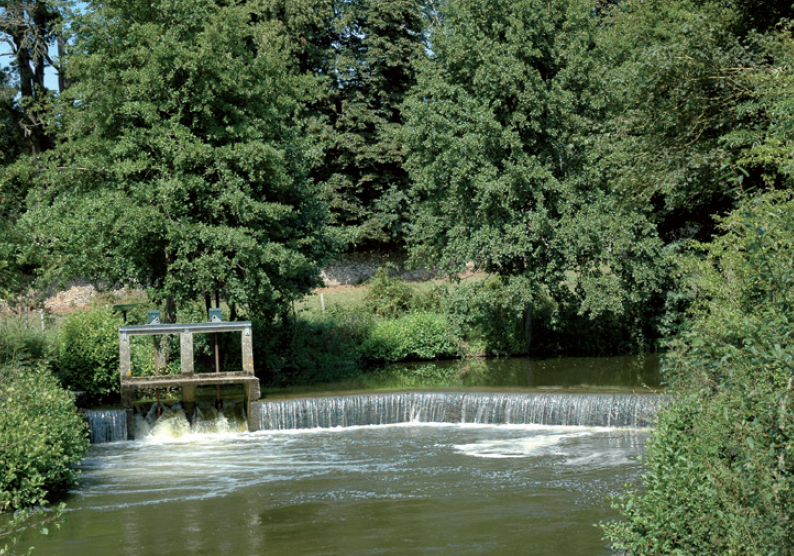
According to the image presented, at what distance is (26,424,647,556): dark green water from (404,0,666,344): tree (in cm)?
829

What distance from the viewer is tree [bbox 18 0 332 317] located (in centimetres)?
1947

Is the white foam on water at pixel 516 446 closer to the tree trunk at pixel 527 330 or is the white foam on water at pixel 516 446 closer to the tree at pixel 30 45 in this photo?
the tree trunk at pixel 527 330

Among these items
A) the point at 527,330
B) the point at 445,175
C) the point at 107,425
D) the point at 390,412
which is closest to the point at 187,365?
the point at 107,425

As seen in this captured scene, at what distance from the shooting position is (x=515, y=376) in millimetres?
22625

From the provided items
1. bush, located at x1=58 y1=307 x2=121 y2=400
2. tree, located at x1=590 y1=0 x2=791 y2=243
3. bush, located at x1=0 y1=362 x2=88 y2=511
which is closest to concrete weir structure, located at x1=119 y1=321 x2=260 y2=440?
bush, located at x1=58 y1=307 x2=121 y2=400

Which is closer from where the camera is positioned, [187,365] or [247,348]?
[187,365]

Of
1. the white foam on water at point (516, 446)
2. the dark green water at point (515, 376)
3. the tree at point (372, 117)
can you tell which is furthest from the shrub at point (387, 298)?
the white foam on water at point (516, 446)

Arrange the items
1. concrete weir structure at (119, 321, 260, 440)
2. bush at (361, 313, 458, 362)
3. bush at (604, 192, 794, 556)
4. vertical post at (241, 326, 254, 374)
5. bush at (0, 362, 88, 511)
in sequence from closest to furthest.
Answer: bush at (604, 192, 794, 556) < bush at (0, 362, 88, 511) < concrete weir structure at (119, 321, 260, 440) < vertical post at (241, 326, 254, 374) < bush at (361, 313, 458, 362)

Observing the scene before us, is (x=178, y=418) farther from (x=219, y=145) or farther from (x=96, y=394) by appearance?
(x=219, y=145)

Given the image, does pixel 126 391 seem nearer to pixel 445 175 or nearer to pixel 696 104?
pixel 445 175

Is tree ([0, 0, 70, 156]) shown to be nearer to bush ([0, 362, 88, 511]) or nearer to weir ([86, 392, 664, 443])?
weir ([86, 392, 664, 443])

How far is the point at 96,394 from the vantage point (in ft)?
68.7

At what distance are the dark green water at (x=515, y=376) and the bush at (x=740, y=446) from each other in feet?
36.0

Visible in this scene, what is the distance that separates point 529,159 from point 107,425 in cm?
1382
